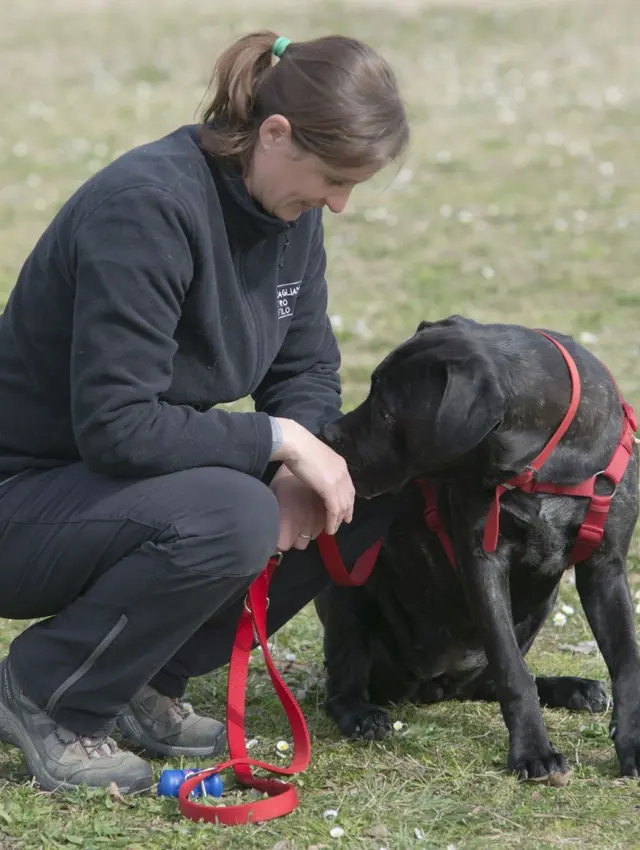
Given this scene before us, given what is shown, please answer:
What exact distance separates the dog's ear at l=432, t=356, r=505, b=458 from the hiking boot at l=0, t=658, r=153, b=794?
3.74ft

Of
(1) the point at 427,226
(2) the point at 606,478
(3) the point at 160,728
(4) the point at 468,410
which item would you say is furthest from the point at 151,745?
(1) the point at 427,226

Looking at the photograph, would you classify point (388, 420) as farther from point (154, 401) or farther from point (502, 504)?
point (154, 401)

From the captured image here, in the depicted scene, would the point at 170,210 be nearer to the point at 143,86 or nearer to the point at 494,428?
the point at 494,428

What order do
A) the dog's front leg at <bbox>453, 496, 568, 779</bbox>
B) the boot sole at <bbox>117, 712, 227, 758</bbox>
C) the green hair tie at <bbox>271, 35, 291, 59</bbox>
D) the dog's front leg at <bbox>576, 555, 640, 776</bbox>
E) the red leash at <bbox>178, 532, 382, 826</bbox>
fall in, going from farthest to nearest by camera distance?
the boot sole at <bbox>117, 712, 227, 758</bbox> → the dog's front leg at <bbox>576, 555, 640, 776</bbox> → the dog's front leg at <bbox>453, 496, 568, 779</bbox> → the green hair tie at <bbox>271, 35, 291, 59</bbox> → the red leash at <bbox>178, 532, 382, 826</bbox>

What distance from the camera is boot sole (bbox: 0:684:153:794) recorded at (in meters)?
3.43

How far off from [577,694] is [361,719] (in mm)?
649

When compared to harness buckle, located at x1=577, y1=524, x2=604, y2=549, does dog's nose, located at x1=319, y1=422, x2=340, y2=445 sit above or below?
above

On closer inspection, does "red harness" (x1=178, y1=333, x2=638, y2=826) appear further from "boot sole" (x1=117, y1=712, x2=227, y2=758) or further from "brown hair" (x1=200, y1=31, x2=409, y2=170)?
"brown hair" (x1=200, y1=31, x2=409, y2=170)

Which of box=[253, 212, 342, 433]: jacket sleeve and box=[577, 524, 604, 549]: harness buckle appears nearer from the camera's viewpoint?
box=[577, 524, 604, 549]: harness buckle

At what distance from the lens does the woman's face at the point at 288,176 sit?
3.33 m

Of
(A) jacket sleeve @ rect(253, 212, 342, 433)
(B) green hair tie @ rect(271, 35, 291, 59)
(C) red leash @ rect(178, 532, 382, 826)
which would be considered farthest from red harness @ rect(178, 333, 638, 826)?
(B) green hair tie @ rect(271, 35, 291, 59)

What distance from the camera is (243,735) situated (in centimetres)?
353

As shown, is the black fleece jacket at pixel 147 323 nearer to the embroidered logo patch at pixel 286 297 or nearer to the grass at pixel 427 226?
the embroidered logo patch at pixel 286 297

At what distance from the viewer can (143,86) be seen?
16109mm
